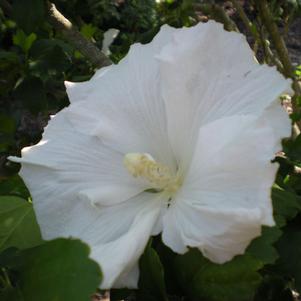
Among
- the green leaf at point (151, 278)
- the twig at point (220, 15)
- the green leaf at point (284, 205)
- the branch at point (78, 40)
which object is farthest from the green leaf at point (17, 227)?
the twig at point (220, 15)

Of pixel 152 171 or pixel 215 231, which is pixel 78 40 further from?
pixel 215 231

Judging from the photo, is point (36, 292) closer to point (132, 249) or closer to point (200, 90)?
point (132, 249)

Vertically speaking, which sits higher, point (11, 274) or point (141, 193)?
point (141, 193)

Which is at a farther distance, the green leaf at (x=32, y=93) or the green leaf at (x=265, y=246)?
the green leaf at (x=32, y=93)

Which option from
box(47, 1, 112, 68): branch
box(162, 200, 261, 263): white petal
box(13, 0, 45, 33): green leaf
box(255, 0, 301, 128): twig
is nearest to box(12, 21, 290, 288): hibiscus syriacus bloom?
box(162, 200, 261, 263): white petal

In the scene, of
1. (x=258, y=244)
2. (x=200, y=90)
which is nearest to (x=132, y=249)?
(x=258, y=244)

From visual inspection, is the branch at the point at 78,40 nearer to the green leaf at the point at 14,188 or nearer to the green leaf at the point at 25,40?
the green leaf at the point at 25,40
